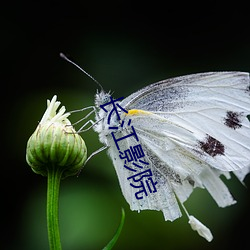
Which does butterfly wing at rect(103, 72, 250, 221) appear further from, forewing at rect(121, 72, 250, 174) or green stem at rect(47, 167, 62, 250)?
green stem at rect(47, 167, 62, 250)

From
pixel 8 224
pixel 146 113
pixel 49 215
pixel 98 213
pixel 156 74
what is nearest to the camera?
pixel 49 215

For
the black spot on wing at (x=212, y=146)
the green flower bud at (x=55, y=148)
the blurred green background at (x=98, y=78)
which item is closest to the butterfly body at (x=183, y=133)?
the black spot on wing at (x=212, y=146)

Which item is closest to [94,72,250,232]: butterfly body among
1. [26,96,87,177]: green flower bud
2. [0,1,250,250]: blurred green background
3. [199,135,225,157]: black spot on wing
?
[199,135,225,157]: black spot on wing

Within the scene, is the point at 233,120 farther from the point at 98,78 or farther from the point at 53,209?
the point at 98,78

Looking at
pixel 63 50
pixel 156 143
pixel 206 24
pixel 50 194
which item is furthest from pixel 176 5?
pixel 50 194

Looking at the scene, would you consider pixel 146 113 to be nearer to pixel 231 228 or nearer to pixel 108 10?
pixel 231 228

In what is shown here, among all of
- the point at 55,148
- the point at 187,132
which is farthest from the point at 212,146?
the point at 55,148

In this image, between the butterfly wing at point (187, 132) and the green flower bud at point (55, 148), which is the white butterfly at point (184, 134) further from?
the green flower bud at point (55, 148)
